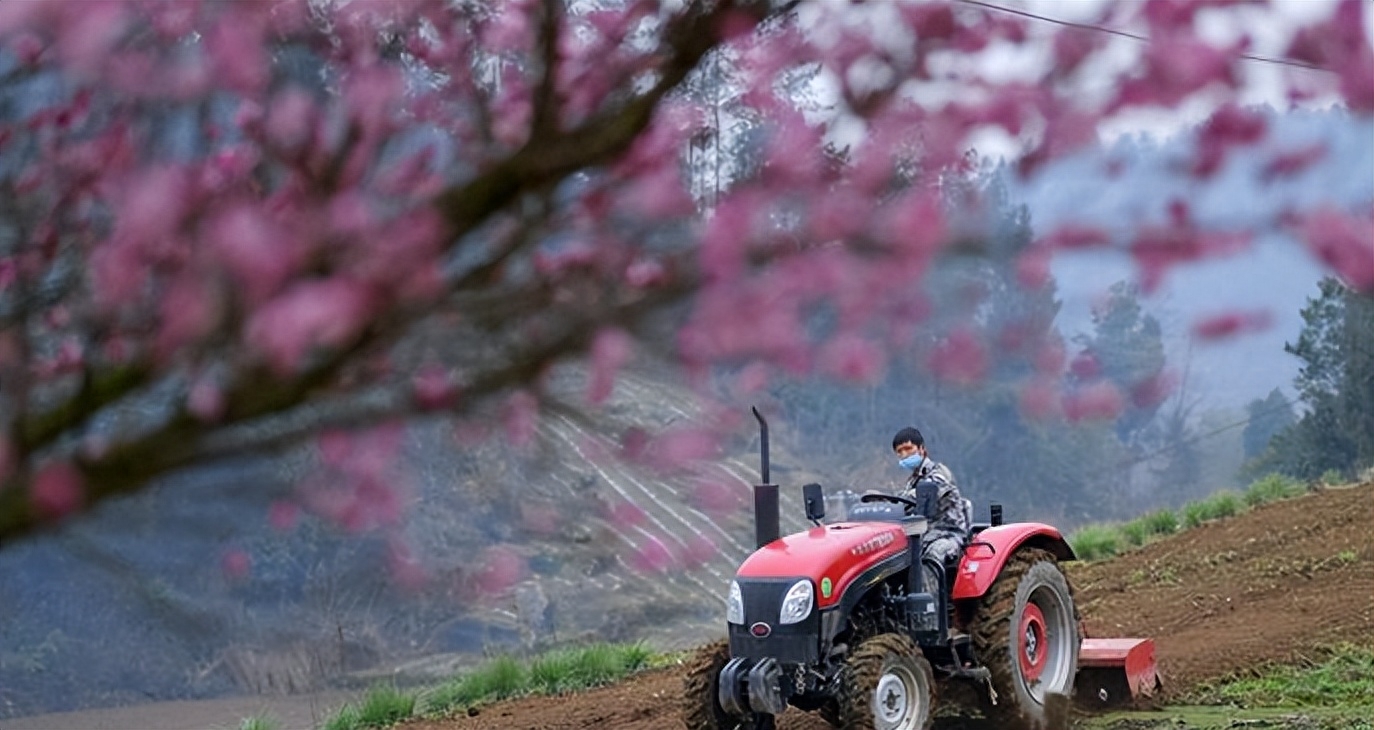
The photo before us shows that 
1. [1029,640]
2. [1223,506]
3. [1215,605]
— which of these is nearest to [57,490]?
[1029,640]

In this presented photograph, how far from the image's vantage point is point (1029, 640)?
6578 millimetres

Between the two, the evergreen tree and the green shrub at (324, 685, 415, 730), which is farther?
the evergreen tree

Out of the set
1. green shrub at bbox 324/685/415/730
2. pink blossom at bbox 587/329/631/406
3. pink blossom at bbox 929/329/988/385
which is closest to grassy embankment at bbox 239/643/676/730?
green shrub at bbox 324/685/415/730

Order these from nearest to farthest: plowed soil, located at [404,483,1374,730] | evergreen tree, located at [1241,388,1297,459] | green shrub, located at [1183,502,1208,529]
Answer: plowed soil, located at [404,483,1374,730], green shrub, located at [1183,502,1208,529], evergreen tree, located at [1241,388,1297,459]

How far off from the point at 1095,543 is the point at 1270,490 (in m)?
3.33

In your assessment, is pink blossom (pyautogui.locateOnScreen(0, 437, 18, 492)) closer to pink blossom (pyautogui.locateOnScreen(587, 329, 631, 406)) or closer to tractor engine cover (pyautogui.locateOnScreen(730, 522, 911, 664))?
pink blossom (pyautogui.locateOnScreen(587, 329, 631, 406))

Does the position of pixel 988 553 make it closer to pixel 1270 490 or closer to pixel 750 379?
pixel 750 379

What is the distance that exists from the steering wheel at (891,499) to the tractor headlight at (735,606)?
0.66m

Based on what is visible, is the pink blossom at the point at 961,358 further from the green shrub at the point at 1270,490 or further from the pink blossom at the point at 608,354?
the green shrub at the point at 1270,490

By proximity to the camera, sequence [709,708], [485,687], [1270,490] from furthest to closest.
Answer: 1. [1270,490]
2. [485,687]
3. [709,708]

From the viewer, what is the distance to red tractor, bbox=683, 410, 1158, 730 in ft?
18.8

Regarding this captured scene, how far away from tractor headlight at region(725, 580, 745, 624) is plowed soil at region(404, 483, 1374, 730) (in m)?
1.05

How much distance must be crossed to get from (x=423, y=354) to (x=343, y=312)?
222 mm

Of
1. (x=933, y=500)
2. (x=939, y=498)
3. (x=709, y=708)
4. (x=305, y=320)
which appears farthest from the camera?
(x=939, y=498)
